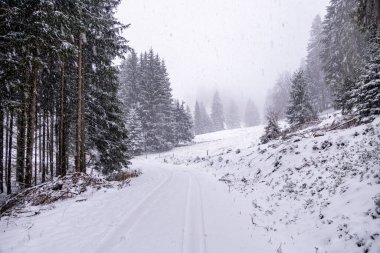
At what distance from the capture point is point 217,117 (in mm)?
91438

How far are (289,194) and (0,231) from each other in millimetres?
9117

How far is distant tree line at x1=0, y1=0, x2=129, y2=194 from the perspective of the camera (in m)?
10.8

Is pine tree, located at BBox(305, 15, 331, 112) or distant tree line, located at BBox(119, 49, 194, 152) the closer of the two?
distant tree line, located at BBox(119, 49, 194, 152)

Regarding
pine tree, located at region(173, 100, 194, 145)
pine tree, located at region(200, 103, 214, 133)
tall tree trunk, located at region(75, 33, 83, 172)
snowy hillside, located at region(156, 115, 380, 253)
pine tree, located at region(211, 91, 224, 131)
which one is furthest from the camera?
pine tree, located at region(211, 91, 224, 131)

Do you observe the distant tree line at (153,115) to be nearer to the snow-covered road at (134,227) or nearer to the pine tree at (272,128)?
the pine tree at (272,128)

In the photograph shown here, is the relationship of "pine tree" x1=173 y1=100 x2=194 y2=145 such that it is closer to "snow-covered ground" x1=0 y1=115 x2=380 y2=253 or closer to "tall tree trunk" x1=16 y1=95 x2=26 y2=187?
"tall tree trunk" x1=16 y1=95 x2=26 y2=187

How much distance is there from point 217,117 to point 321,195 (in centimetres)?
8369

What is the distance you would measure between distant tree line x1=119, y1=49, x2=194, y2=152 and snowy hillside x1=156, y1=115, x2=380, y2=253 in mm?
31362

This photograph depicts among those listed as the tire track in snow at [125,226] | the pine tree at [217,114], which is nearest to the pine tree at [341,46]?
the tire track in snow at [125,226]

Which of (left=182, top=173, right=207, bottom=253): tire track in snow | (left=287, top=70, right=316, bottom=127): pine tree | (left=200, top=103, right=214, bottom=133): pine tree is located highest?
(left=200, top=103, right=214, bottom=133): pine tree

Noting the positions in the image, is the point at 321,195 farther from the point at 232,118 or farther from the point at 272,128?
the point at 232,118

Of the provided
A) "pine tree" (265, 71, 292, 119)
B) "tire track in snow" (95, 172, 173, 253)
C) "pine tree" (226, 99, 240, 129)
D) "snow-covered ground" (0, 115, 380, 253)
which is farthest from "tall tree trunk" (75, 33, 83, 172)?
"pine tree" (226, 99, 240, 129)

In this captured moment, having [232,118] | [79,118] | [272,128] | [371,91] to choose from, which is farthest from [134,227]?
[232,118]

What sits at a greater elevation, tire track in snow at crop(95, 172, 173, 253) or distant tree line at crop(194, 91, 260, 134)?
distant tree line at crop(194, 91, 260, 134)
